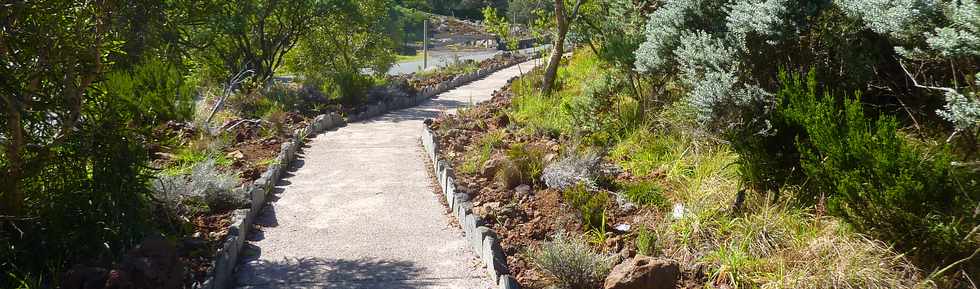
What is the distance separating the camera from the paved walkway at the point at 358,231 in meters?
4.61

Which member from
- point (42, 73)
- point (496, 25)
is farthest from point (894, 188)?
point (496, 25)

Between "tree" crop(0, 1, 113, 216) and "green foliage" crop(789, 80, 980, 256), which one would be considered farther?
"tree" crop(0, 1, 113, 216)

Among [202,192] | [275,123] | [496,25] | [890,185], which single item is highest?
[496,25]

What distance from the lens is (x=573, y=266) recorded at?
4.16 meters

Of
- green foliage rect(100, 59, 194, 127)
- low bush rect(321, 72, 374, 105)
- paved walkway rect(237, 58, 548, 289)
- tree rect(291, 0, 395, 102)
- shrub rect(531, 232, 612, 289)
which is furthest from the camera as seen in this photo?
tree rect(291, 0, 395, 102)

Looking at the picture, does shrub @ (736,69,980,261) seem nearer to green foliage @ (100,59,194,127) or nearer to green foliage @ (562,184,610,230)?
green foliage @ (562,184,610,230)

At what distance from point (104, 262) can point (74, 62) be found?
1061mm

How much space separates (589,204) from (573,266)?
0.88 meters

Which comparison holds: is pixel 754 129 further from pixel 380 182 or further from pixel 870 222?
pixel 380 182

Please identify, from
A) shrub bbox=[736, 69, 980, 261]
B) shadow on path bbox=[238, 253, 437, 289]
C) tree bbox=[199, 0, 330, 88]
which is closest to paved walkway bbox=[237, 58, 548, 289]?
shadow on path bbox=[238, 253, 437, 289]

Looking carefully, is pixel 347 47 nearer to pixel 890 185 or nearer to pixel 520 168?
pixel 520 168

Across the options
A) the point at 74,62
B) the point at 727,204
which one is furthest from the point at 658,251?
the point at 74,62

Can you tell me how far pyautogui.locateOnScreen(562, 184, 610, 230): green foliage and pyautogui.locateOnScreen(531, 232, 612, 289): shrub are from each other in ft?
2.09

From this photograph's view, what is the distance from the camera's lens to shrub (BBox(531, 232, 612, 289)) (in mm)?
4176
